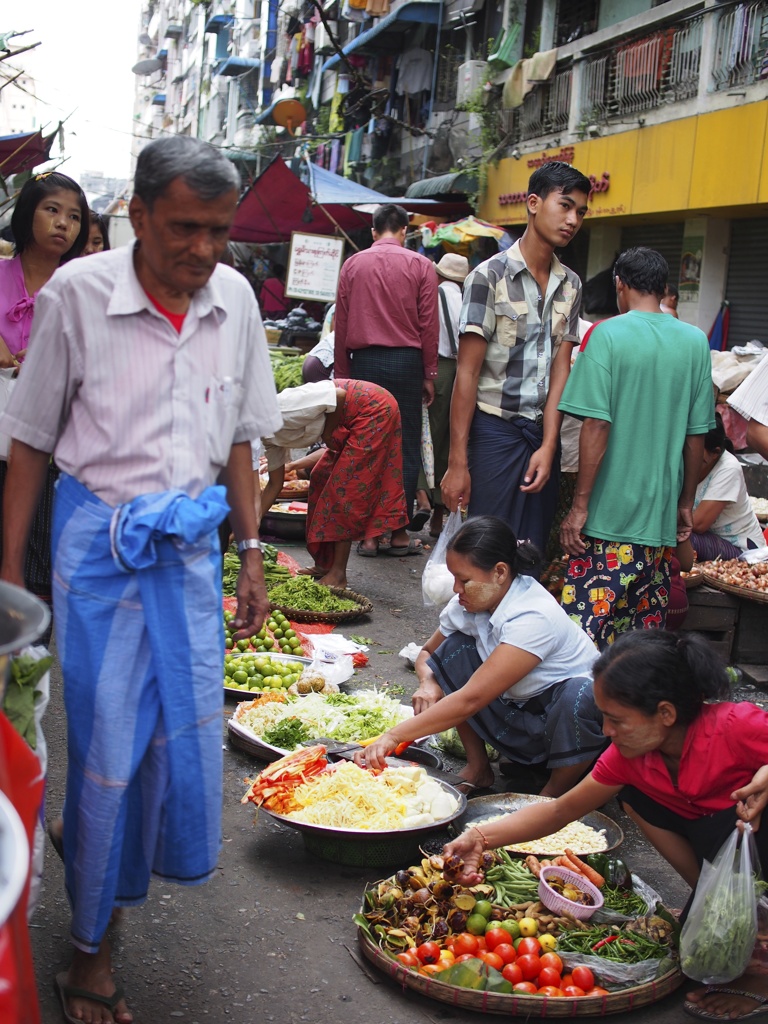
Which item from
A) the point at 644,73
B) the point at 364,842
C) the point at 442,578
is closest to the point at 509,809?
the point at 364,842

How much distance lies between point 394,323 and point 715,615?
2.95m

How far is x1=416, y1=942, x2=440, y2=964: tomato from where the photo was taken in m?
2.96

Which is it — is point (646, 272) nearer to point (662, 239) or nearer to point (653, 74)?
point (653, 74)

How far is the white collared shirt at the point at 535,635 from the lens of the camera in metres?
3.81

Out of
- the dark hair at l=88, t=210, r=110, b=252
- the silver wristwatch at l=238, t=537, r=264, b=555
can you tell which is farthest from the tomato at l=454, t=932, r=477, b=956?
the dark hair at l=88, t=210, r=110, b=252

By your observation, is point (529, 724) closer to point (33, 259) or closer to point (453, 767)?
point (453, 767)

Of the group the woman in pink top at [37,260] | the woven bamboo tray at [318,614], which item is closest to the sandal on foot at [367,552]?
the woven bamboo tray at [318,614]

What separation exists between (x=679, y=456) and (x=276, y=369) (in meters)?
7.63

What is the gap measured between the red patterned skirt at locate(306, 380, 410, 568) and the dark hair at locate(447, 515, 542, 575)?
2838 mm

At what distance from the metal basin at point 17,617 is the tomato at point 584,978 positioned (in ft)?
5.65

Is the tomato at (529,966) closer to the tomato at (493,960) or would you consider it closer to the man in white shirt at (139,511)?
the tomato at (493,960)

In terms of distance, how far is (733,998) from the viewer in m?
2.86

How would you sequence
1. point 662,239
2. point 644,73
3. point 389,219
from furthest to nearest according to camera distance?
point 662,239 < point 644,73 < point 389,219

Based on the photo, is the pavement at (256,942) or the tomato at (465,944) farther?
the tomato at (465,944)
